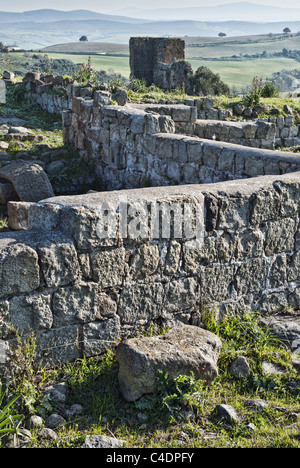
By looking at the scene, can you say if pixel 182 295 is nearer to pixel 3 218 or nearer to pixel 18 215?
pixel 18 215

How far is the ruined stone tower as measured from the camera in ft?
75.5

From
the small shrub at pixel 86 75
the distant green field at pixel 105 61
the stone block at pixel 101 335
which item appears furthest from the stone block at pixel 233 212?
the distant green field at pixel 105 61

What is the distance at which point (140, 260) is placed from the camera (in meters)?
4.16

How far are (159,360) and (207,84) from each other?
20.1 metres

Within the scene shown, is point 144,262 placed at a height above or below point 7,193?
above

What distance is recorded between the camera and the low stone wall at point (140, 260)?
3.73 m

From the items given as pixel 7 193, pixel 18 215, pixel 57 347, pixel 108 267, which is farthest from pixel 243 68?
pixel 57 347

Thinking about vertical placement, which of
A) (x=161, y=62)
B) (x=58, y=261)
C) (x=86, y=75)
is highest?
(x=161, y=62)

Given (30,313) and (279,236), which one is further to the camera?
(279,236)

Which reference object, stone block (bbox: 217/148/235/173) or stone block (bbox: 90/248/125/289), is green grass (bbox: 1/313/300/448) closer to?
stone block (bbox: 90/248/125/289)

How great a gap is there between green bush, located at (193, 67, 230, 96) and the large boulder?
19.2 m

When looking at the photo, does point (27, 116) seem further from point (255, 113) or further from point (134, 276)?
point (134, 276)

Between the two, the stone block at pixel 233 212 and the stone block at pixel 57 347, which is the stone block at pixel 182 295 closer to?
the stone block at pixel 233 212
